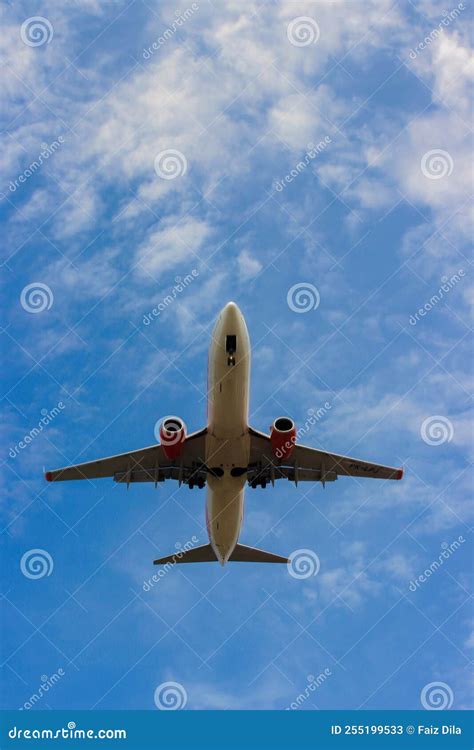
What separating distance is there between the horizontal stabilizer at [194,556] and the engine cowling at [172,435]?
7.91 meters

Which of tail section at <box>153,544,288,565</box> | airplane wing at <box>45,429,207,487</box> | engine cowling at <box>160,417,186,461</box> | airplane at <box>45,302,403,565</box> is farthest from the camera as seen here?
tail section at <box>153,544,288,565</box>

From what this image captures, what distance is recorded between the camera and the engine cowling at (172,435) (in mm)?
37188

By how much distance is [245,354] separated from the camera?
3291 cm

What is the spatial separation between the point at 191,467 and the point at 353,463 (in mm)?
8711

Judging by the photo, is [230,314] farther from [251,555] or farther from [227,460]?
[251,555]

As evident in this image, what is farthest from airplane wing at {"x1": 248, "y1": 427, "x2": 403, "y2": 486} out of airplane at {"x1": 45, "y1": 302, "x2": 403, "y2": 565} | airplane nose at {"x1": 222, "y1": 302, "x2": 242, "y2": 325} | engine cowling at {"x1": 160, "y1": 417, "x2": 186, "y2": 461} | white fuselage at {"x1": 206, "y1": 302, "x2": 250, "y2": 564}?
airplane nose at {"x1": 222, "y1": 302, "x2": 242, "y2": 325}

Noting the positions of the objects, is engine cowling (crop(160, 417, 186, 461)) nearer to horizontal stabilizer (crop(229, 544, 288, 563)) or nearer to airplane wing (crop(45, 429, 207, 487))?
airplane wing (crop(45, 429, 207, 487))

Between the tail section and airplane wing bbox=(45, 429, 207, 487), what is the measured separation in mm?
4901

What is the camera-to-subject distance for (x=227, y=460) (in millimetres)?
36812

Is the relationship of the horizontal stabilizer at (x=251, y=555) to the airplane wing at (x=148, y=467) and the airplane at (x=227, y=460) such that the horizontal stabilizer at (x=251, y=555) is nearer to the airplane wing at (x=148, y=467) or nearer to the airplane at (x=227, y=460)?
the airplane at (x=227, y=460)

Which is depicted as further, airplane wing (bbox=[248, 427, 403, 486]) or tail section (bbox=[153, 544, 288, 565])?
tail section (bbox=[153, 544, 288, 565])

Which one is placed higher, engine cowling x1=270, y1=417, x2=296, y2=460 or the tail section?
engine cowling x1=270, y1=417, x2=296, y2=460

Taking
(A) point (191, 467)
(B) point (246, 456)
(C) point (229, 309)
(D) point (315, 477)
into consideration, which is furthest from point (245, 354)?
(D) point (315, 477)

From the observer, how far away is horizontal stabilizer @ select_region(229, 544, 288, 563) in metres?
43.1
